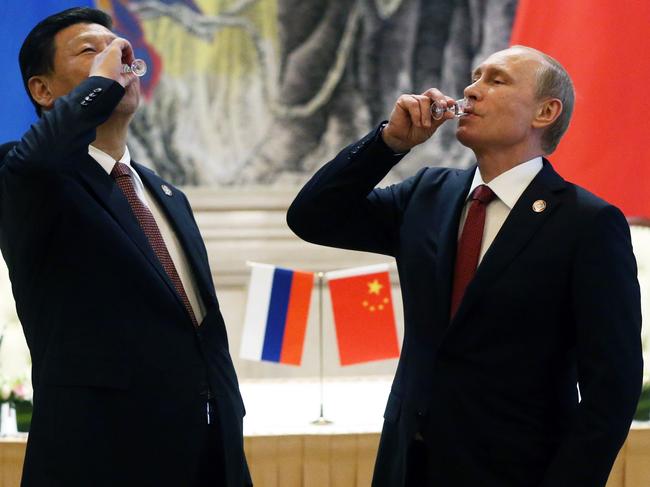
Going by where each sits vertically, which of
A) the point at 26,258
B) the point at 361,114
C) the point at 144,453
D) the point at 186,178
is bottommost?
the point at 144,453

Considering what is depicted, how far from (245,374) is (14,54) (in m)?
2.30

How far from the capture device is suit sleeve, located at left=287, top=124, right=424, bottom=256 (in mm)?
2512

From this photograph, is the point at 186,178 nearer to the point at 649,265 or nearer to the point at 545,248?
the point at 649,265

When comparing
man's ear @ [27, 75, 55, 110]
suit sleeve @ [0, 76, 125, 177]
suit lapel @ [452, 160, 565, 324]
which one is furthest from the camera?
man's ear @ [27, 75, 55, 110]

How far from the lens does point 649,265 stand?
395 cm

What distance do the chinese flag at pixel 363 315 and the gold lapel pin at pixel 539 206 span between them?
6.00 feet

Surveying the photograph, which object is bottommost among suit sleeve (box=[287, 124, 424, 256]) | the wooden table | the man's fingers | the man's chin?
the wooden table

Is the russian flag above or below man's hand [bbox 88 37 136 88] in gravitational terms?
below

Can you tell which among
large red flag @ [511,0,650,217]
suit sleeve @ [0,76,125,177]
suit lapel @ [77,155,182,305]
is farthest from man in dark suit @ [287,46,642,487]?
large red flag @ [511,0,650,217]

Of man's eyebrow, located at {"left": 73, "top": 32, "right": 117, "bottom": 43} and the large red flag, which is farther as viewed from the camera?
the large red flag

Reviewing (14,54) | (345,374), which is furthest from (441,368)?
(345,374)

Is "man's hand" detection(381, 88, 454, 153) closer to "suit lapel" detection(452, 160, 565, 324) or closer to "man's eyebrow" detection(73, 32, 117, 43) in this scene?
"suit lapel" detection(452, 160, 565, 324)

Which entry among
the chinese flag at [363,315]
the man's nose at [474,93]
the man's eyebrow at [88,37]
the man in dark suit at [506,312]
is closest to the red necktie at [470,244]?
the man in dark suit at [506,312]

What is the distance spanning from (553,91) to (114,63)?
1.12 m
